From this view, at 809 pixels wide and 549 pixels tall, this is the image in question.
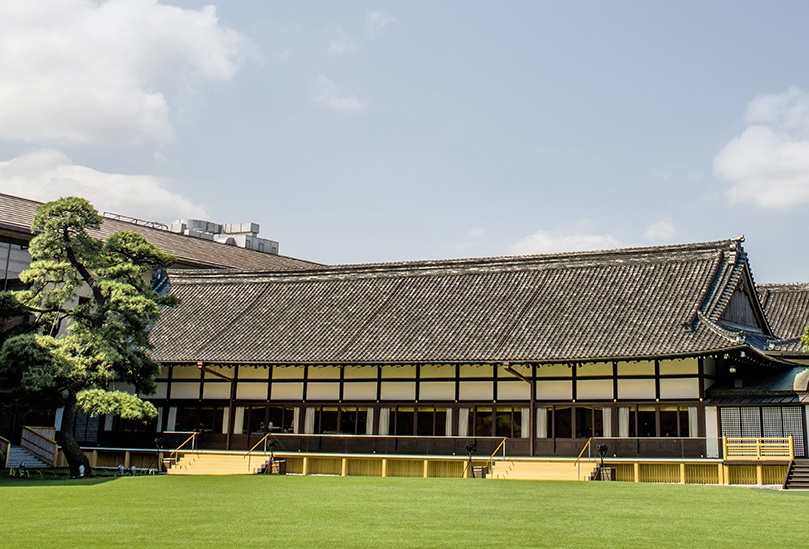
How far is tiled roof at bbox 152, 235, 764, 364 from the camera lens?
32.5m

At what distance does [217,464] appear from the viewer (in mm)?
34875

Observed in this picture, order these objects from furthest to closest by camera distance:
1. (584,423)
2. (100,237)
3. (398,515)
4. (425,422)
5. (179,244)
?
(179,244) → (100,237) → (425,422) → (584,423) → (398,515)

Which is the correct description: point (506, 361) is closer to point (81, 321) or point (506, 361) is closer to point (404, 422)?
point (404, 422)

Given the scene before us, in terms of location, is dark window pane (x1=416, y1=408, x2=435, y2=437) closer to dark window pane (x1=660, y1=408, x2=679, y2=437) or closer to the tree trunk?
dark window pane (x1=660, y1=408, x2=679, y2=437)

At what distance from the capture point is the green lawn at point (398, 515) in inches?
615

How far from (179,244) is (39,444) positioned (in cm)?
1847

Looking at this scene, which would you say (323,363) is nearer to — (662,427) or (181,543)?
(662,427)

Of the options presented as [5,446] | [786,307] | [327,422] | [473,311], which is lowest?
[5,446]

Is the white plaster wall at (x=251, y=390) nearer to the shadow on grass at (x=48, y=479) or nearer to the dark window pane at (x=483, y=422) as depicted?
the shadow on grass at (x=48, y=479)

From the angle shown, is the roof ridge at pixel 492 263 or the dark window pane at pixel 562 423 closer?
the dark window pane at pixel 562 423

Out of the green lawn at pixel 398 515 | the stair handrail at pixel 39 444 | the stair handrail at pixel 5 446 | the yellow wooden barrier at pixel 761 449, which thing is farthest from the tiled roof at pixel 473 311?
the green lawn at pixel 398 515

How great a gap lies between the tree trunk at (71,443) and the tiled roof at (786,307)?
30187mm

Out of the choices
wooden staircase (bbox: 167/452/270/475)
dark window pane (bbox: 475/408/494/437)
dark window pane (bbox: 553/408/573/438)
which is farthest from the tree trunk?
dark window pane (bbox: 553/408/573/438)

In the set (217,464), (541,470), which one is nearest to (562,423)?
(541,470)
